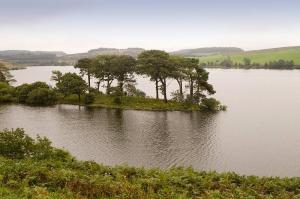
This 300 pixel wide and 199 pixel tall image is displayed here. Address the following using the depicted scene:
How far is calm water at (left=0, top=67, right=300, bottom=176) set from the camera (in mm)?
37500

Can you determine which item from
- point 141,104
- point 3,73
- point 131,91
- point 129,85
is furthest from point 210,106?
point 3,73

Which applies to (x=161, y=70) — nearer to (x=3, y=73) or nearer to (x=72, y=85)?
(x=72, y=85)

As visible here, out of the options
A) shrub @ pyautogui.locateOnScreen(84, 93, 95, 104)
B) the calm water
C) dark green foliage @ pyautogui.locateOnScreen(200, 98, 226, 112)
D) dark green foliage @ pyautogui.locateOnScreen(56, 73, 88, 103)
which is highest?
dark green foliage @ pyautogui.locateOnScreen(56, 73, 88, 103)

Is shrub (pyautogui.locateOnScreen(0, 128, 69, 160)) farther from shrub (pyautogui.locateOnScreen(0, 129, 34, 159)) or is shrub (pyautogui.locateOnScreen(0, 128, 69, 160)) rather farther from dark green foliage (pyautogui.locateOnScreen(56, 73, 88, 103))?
dark green foliage (pyautogui.locateOnScreen(56, 73, 88, 103))

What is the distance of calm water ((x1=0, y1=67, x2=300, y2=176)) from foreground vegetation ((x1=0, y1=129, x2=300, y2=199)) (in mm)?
10627

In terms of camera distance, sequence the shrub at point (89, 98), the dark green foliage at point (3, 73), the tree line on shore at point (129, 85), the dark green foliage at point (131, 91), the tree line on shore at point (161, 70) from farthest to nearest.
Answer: the dark green foliage at point (3, 73) → the dark green foliage at point (131, 91) → the shrub at point (89, 98) → the tree line on shore at point (161, 70) → the tree line on shore at point (129, 85)

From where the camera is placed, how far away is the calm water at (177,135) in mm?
37500

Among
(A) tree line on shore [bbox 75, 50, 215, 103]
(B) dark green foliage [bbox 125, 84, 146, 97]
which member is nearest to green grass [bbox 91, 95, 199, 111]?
(A) tree line on shore [bbox 75, 50, 215, 103]

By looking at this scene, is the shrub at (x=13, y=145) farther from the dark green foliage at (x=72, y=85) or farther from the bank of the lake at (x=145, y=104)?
the dark green foliage at (x=72, y=85)

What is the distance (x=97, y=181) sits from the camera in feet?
64.9

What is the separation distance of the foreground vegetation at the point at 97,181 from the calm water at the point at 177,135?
10.6 metres

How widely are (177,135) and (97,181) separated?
2864 centimetres

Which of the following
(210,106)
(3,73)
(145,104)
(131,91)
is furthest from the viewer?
(3,73)

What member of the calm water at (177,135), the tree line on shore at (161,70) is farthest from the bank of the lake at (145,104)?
the calm water at (177,135)
